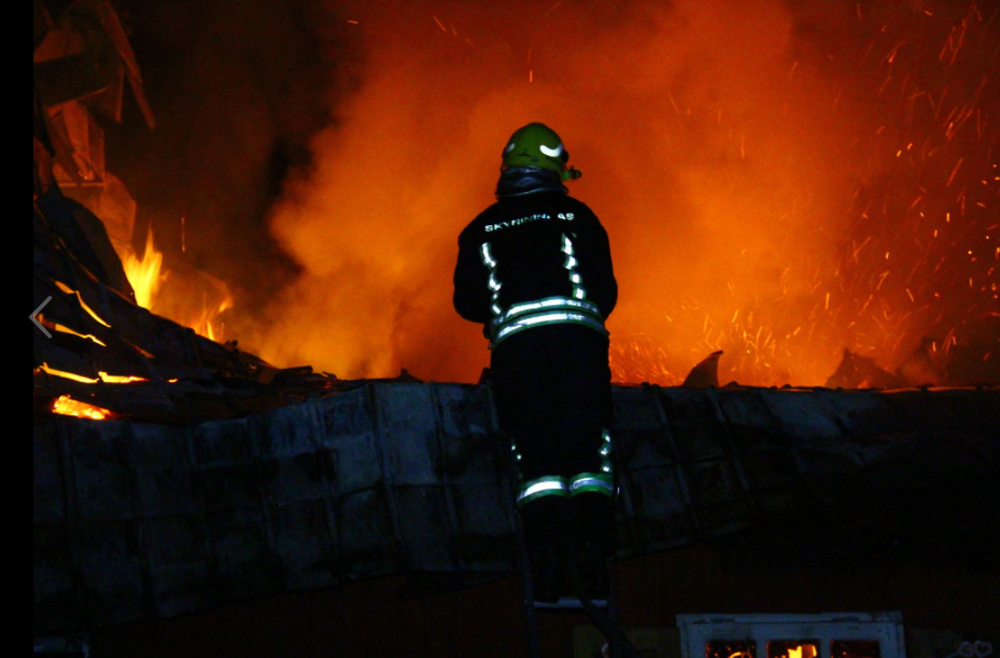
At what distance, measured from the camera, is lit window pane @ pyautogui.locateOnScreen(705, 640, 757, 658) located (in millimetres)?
4203

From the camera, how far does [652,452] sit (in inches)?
148

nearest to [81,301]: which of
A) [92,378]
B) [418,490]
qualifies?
[92,378]

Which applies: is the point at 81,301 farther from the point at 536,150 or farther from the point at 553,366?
the point at 553,366

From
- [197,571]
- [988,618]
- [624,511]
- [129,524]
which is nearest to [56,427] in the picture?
[129,524]

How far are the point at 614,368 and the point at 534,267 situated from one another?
7.52 m

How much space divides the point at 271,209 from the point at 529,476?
432 inches

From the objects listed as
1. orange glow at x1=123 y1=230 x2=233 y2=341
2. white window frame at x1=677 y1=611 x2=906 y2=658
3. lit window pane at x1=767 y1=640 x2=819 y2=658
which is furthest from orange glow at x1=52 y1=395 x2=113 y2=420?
orange glow at x1=123 y1=230 x2=233 y2=341

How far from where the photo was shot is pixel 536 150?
12.4ft

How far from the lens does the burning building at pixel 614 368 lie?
3.47 meters

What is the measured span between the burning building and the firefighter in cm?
43

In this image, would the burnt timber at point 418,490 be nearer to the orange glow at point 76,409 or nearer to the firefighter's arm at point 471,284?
the firefighter's arm at point 471,284

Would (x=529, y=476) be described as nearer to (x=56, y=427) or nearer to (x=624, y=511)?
(x=624, y=511)

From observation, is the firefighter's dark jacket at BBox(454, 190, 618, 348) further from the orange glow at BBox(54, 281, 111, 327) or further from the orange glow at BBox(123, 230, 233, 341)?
the orange glow at BBox(123, 230, 233, 341)

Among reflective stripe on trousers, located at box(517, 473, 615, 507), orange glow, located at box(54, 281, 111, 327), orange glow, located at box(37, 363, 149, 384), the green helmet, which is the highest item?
orange glow, located at box(54, 281, 111, 327)
